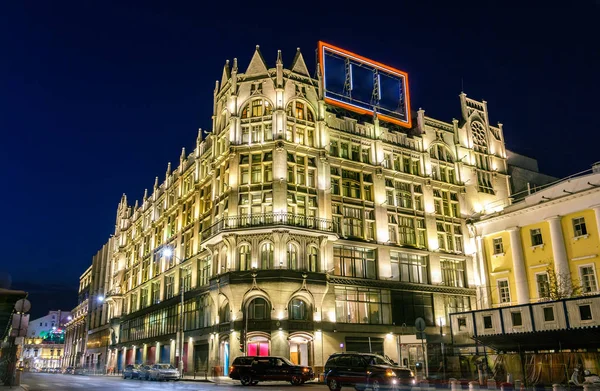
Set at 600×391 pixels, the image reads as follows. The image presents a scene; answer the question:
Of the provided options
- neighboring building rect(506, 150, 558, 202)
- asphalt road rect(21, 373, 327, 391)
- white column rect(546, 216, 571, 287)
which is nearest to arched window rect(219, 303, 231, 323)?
asphalt road rect(21, 373, 327, 391)

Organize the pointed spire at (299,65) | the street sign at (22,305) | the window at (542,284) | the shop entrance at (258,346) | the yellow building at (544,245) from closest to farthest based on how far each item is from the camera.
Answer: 1. the street sign at (22,305)
2. the yellow building at (544,245)
3. the shop entrance at (258,346)
4. the window at (542,284)
5. the pointed spire at (299,65)

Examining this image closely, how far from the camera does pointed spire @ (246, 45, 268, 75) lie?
51919 mm

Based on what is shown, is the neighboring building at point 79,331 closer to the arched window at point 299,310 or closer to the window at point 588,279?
the arched window at point 299,310

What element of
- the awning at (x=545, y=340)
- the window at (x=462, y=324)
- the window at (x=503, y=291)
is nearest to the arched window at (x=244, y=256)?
the window at (x=462, y=324)

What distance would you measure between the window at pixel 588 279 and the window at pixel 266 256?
84.2 ft

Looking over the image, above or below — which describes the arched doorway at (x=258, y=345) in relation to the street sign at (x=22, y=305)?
below

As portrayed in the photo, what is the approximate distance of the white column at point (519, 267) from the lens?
46581 millimetres

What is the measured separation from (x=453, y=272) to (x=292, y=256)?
20954 millimetres

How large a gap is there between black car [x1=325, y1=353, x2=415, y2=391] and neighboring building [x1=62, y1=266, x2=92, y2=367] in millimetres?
96433

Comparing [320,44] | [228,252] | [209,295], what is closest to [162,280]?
[209,295]

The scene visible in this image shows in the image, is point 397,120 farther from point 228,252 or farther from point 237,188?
point 228,252

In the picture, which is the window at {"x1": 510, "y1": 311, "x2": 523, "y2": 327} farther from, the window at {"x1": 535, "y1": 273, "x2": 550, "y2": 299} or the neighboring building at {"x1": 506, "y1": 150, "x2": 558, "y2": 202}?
the neighboring building at {"x1": 506, "y1": 150, "x2": 558, "y2": 202}

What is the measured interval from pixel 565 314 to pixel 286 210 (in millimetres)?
24857

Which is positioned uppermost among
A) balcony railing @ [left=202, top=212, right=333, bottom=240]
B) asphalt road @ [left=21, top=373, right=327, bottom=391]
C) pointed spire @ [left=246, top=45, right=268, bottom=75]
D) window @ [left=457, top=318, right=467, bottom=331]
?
pointed spire @ [left=246, top=45, right=268, bottom=75]
